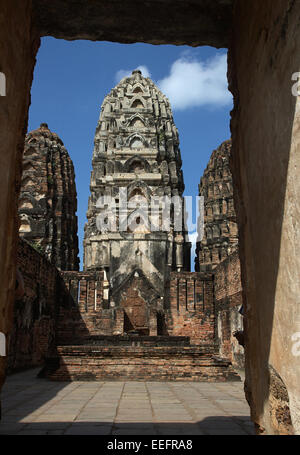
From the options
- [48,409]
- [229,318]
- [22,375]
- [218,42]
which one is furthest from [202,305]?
[218,42]

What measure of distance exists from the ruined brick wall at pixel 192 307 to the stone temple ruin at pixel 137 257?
4cm

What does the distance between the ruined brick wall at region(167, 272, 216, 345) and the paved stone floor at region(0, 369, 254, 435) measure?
8693mm

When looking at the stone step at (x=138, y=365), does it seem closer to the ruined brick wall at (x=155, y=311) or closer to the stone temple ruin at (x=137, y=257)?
the stone temple ruin at (x=137, y=257)

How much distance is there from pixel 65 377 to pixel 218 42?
808 cm

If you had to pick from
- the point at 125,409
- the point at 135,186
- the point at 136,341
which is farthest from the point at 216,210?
the point at 125,409

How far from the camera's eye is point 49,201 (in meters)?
29.8

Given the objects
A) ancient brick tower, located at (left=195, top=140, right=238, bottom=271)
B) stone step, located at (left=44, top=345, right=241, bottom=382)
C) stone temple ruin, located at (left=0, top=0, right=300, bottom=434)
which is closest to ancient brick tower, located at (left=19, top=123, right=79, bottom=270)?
ancient brick tower, located at (left=195, top=140, right=238, bottom=271)

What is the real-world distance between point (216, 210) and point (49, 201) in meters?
12.1

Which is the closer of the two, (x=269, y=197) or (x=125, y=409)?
(x=269, y=197)

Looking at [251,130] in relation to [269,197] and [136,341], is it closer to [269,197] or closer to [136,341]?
[269,197]

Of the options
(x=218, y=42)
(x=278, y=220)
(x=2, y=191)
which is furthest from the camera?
(x=218, y=42)

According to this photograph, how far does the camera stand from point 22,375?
11.4m

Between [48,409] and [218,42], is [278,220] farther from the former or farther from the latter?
[48,409]

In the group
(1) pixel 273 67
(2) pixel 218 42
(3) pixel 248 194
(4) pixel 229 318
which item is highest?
(2) pixel 218 42
